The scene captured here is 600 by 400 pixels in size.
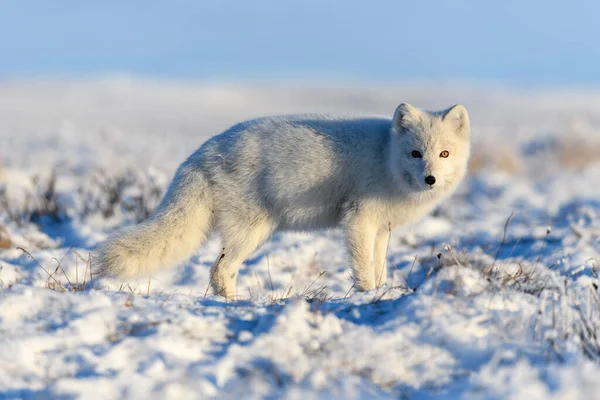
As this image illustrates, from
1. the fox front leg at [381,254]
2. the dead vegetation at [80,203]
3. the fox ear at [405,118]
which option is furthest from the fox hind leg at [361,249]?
the dead vegetation at [80,203]

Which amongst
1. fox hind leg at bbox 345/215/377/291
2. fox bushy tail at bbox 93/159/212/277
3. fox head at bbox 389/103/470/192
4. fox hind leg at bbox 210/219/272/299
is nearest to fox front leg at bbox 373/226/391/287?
fox hind leg at bbox 345/215/377/291

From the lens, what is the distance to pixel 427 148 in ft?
15.3

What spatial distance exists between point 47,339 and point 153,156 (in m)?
13.5

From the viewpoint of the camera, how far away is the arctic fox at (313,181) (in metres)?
4.65

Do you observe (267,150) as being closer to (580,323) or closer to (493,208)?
(580,323)

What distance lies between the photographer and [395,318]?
10.1 feet

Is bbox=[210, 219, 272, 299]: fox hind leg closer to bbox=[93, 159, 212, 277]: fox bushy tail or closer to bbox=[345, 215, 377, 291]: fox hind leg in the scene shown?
bbox=[93, 159, 212, 277]: fox bushy tail

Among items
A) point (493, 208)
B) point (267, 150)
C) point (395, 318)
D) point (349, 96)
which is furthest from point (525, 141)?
point (349, 96)

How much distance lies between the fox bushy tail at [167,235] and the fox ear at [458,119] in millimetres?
1782

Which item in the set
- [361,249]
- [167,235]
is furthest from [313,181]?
[167,235]

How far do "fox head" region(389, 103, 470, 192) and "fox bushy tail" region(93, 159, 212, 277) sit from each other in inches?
53.8

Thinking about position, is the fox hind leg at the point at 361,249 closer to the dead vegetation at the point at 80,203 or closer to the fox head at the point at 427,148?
the fox head at the point at 427,148

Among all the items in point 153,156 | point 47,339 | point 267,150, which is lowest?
point 153,156

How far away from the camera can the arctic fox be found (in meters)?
4.65
